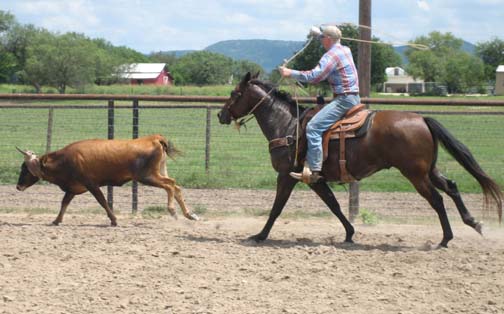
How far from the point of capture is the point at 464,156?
7.93 metres

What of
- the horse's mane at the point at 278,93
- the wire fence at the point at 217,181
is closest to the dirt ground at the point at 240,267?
the wire fence at the point at 217,181

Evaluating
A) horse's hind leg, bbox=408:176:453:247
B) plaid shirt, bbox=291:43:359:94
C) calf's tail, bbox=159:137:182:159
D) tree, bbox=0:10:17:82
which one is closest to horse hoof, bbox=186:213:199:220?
calf's tail, bbox=159:137:182:159

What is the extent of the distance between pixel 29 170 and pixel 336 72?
448 cm

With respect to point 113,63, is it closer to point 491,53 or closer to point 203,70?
point 203,70

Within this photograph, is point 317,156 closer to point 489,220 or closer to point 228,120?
point 228,120

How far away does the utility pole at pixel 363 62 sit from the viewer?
33.2ft

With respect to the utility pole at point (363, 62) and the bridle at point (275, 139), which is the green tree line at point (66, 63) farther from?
the bridle at point (275, 139)

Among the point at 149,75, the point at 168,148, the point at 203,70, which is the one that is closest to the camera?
the point at 168,148

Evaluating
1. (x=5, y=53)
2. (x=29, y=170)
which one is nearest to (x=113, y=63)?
(x=5, y=53)

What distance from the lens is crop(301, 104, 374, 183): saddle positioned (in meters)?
7.95

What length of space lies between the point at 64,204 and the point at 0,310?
14.0 ft

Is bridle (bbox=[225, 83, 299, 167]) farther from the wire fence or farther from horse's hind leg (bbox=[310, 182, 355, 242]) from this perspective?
the wire fence

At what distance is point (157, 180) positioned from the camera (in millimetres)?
9477

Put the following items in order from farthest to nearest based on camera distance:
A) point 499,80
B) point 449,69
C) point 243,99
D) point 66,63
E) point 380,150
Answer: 1. point 499,80
2. point 449,69
3. point 66,63
4. point 243,99
5. point 380,150
